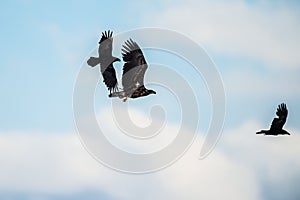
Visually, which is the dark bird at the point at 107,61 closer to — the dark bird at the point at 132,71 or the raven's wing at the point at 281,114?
the dark bird at the point at 132,71

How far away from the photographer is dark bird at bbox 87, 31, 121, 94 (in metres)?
33.6

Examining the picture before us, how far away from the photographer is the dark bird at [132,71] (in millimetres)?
33375

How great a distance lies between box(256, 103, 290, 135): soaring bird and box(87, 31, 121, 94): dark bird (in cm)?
1176

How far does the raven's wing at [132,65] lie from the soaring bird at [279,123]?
1089 centimetres

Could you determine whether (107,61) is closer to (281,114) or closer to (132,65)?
(132,65)

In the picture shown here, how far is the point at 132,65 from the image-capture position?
33.7 meters

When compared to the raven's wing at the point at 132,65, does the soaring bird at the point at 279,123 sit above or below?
above

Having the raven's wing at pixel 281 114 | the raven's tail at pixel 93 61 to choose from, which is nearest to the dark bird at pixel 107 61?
the raven's tail at pixel 93 61

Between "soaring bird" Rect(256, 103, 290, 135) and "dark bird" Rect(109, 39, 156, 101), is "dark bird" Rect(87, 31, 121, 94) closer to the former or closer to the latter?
"dark bird" Rect(109, 39, 156, 101)

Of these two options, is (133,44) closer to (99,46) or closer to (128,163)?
(99,46)

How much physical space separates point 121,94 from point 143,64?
1660 mm

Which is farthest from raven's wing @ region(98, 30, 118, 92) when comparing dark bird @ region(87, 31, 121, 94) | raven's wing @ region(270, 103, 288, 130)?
raven's wing @ region(270, 103, 288, 130)

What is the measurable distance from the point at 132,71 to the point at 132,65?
289mm

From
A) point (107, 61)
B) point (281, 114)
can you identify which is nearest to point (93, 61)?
point (107, 61)
